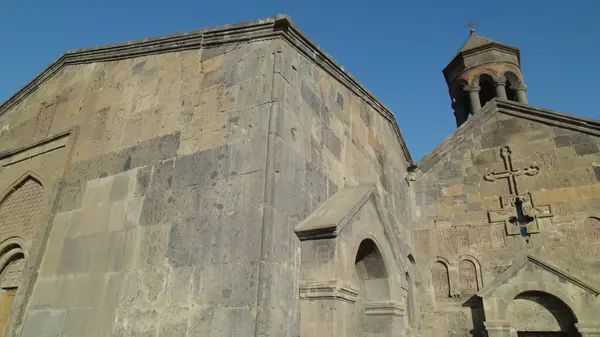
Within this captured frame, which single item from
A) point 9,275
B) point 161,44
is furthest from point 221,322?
point 9,275

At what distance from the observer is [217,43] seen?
4414 mm

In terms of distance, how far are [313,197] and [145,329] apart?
1.91 meters

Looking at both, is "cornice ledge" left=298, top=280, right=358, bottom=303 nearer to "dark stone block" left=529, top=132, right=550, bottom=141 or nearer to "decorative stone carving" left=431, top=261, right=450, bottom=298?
"decorative stone carving" left=431, top=261, right=450, bottom=298

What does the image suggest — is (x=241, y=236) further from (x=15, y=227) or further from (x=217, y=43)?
(x=15, y=227)

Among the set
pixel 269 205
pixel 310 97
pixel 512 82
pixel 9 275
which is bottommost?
pixel 9 275

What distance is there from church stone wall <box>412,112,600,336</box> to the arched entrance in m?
0.48

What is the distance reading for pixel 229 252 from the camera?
318 cm

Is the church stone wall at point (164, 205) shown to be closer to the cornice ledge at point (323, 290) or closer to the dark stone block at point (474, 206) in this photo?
the cornice ledge at point (323, 290)

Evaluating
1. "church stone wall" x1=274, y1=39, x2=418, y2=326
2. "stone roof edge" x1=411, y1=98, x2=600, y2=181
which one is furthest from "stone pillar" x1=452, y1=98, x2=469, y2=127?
"church stone wall" x1=274, y1=39, x2=418, y2=326

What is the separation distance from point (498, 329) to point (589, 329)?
3.63ft

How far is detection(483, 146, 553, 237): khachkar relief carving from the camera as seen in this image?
6.16 meters

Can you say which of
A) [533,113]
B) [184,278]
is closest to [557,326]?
[533,113]

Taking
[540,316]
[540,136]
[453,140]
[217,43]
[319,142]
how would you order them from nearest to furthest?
[319,142] → [217,43] → [540,316] → [540,136] → [453,140]

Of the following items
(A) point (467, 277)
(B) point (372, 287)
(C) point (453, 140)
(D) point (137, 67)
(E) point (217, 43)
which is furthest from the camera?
(C) point (453, 140)
